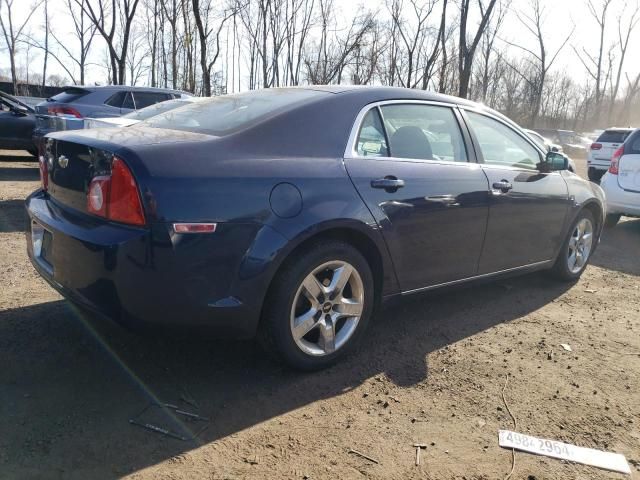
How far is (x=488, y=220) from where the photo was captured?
3.96 m

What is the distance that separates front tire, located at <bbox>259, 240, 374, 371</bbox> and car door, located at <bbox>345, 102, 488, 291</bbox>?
303mm

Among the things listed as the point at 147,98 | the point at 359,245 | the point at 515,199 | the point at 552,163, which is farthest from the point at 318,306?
the point at 147,98

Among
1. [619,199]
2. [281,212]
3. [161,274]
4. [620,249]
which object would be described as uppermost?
[281,212]

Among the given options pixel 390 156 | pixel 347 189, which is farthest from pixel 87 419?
pixel 390 156

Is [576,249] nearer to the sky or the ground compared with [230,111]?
nearer to the ground

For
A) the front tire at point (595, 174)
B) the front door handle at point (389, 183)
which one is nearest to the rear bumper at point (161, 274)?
the front door handle at point (389, 183)

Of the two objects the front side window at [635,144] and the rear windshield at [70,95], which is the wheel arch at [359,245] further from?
the rear windshield at [70,95]

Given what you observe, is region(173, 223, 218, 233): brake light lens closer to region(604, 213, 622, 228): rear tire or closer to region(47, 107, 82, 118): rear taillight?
region(604, 213, 622, 228): rear tire

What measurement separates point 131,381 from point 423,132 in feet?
7.74

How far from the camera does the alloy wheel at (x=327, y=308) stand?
3.03 meters

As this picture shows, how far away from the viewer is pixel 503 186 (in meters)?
4.07

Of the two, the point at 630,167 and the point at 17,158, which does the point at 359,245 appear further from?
the point at 17,158

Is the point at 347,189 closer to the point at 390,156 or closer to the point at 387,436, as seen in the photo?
the point at 390,156

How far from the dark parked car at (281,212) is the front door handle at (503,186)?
1cm
